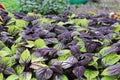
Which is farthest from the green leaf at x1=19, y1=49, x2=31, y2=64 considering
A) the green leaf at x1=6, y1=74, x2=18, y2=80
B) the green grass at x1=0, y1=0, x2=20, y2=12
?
the green grass at x1=0, y1=0, x2=20, y2=12

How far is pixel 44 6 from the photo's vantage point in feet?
25.1

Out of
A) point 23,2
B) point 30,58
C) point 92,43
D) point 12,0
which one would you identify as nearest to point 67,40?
point 92,43

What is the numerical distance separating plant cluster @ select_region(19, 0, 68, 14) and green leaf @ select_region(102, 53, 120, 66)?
556 centimetres

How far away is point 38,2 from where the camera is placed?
776 centimetres

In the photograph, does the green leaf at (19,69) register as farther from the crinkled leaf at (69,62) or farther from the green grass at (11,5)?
the green grass at (11,5)

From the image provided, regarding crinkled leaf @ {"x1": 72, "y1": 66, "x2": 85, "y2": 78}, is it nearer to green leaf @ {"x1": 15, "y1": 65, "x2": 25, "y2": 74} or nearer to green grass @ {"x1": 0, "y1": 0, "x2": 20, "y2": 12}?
green leaf @ {"x1": 15, "y1": 65, "x2": 25, "y2": 74}

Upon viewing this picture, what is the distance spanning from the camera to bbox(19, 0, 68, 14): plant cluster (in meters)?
7.60

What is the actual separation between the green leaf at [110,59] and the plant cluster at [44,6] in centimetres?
556

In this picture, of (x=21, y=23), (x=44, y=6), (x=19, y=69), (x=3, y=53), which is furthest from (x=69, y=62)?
(x=44, y=6)

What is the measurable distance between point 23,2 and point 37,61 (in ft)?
18.9

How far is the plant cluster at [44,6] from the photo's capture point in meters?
7.60

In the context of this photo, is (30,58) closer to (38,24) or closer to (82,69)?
(82,69)

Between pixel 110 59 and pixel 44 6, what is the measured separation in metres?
5.72

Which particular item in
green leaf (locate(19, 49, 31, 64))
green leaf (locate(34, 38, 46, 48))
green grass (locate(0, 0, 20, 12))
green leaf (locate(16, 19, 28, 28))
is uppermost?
green leaf (locate(19, 49, 31, 64))
